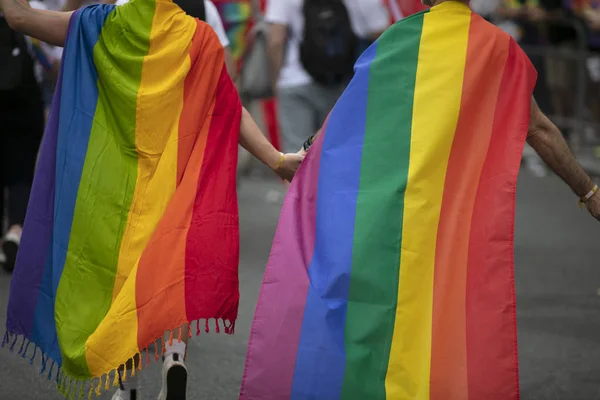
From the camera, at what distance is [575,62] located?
14.5 m

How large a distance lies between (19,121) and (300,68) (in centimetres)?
198

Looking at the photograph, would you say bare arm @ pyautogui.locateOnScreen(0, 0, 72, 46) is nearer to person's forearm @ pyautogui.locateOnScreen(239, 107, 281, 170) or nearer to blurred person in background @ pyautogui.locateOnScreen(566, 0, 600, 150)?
person's forearm @ pyautogui.locateOnScreen(239, 107, 281, 170)

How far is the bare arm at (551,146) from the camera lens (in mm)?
5074

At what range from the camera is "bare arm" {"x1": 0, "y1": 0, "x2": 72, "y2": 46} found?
5.20m

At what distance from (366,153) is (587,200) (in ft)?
3.15

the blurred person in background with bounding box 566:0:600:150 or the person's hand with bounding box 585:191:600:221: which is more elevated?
the person's hand with bounding box 585:191:600:221

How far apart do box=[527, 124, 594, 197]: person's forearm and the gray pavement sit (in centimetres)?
148

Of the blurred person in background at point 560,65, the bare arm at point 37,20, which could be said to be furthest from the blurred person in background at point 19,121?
the blurred person in background at point 560,65

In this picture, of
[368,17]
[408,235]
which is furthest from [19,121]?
[408,235]

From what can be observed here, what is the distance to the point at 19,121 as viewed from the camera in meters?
8.77

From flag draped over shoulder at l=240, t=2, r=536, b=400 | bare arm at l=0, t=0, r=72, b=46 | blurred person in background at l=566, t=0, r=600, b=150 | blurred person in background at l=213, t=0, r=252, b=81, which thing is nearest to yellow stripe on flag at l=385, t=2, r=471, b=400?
flag draped over shoulder at l=240, t=2, r=536, b=400

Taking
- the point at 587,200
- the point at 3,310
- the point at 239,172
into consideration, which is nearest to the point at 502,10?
the point at 239,172

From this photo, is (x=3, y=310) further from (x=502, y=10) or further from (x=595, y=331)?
(x=502, y=10)

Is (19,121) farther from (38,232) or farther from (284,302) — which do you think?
(284,302)
